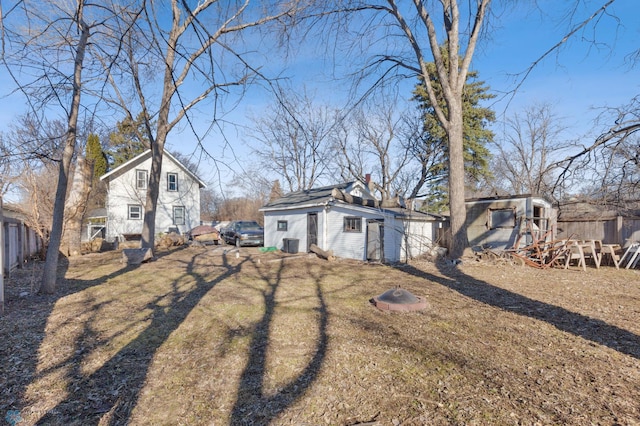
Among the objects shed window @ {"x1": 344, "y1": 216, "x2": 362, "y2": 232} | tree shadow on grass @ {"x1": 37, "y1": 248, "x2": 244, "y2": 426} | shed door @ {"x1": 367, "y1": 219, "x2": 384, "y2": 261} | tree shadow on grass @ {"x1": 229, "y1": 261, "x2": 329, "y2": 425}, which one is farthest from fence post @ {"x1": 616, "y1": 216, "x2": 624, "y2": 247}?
tree shadow on grass @ {"x1": 37, "y1": 248, "x2": 244, "y2": 426}

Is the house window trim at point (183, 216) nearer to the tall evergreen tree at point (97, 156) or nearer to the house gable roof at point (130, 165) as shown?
the house gable roof at point (130, 165)

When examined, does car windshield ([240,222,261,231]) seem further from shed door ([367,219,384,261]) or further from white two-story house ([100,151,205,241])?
shed door ([367,219,384,261])

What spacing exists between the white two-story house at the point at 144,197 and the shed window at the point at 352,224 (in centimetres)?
1197

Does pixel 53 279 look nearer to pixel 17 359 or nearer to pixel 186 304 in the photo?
pixel 186 304

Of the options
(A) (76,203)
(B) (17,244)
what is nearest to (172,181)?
(A) (76,203)

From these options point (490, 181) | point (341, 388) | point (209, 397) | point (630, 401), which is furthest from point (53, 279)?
point (490, 181)

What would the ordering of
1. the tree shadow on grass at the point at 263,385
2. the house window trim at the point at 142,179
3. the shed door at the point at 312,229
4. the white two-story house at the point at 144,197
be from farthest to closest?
the house window trim at the point at 142,179
the white two-story house at the point at 144,197
the shed door at the point at 312,229
the tree shadow on grass at the point at 263,385

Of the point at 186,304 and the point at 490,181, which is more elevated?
the point at 490,181

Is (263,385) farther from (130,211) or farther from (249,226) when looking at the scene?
(130,211)

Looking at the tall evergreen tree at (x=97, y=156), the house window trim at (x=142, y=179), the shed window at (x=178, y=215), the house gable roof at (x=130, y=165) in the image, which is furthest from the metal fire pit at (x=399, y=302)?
the tall evergreen tree at (x=97, y=156)

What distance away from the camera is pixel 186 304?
618cm

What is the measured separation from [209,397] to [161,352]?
4.48ft

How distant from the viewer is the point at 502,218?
13.1 m

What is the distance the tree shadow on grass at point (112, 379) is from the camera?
273 cm
